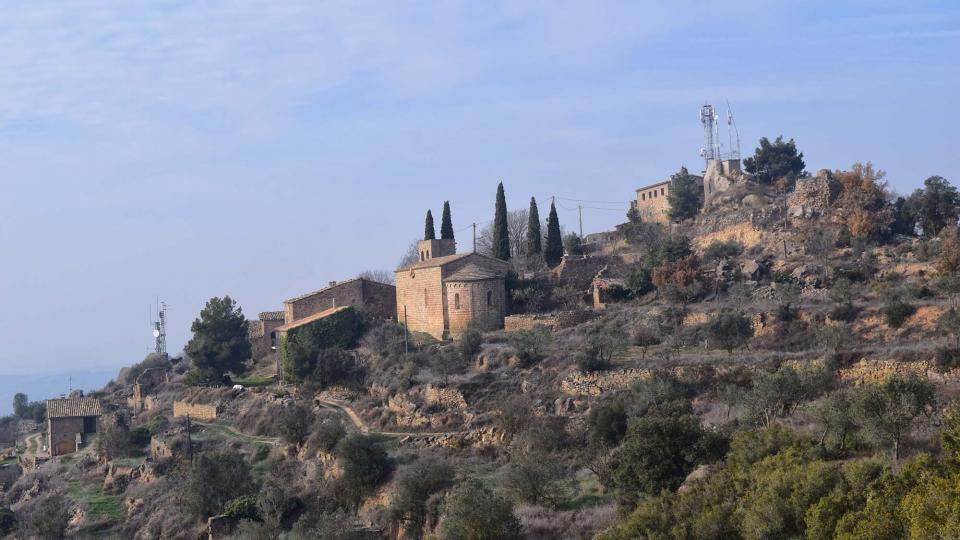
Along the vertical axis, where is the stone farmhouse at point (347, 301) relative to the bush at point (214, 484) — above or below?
above

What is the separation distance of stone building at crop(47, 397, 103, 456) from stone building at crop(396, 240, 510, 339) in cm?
1542

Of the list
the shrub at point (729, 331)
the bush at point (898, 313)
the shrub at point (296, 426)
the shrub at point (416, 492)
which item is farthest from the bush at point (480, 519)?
the bush at point (898, 313)

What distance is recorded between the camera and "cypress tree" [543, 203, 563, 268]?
49.1m

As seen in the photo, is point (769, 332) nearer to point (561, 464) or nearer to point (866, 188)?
point (561, 464)

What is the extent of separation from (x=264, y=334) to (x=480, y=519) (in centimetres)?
3267

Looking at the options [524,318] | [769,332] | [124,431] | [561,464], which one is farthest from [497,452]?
[124,431]

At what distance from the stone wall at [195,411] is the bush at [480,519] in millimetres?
22617

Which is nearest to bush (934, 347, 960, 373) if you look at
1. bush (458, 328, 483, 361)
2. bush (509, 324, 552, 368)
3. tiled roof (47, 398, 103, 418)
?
bush (509, 324, 552, 368)

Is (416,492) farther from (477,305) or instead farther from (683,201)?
(683,201)

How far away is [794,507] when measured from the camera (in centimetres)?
1791

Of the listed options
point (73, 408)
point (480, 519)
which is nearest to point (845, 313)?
point (480, 519)

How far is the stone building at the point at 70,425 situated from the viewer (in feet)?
156

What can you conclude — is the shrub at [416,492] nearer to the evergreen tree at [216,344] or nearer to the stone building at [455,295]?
the stone building at [455,295]

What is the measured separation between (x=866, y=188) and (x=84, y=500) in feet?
104
